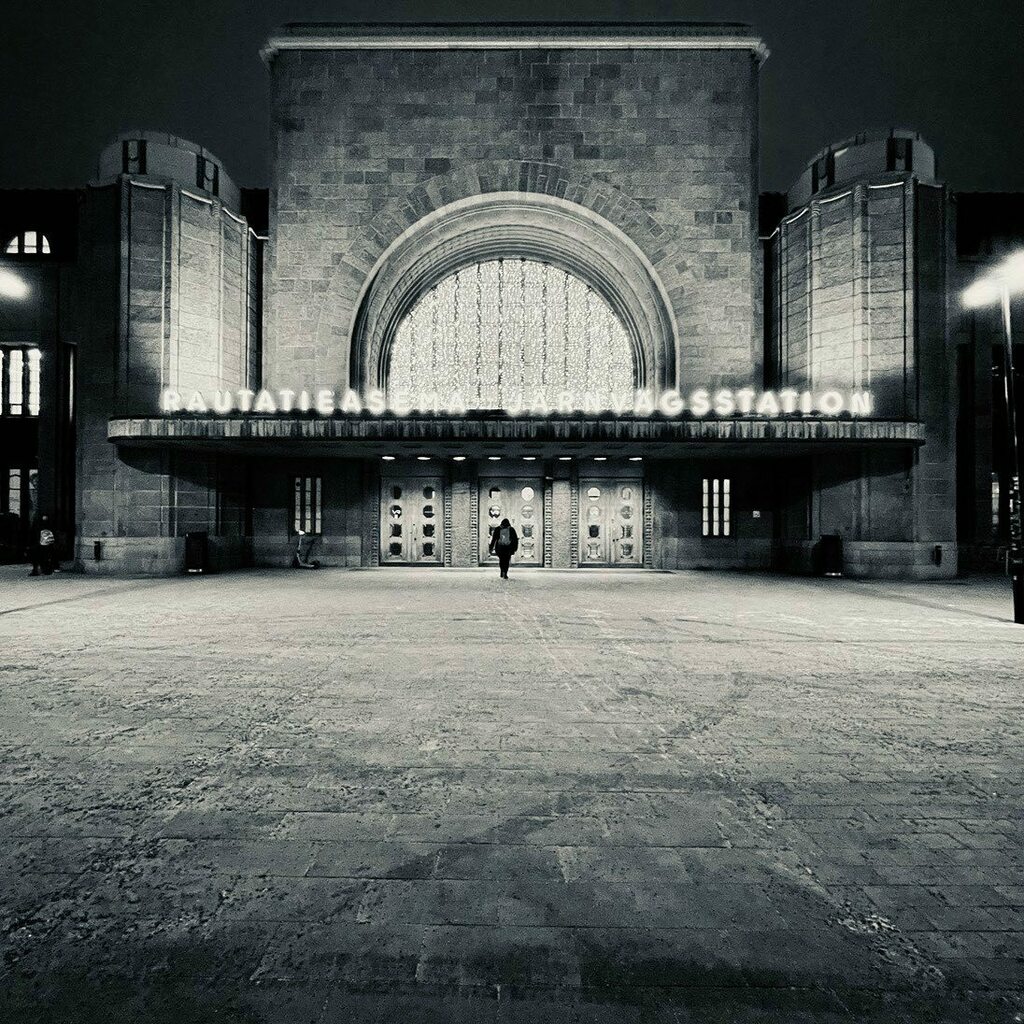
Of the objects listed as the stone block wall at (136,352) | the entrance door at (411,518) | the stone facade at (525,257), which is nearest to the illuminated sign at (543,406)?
the stone block wall at (136,352)

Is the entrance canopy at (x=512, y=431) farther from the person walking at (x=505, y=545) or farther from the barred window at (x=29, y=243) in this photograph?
the barred window at (x=29, y=243)

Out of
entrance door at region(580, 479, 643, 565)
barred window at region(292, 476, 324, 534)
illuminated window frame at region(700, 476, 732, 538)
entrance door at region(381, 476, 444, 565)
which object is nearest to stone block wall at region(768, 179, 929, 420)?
illuminated window frame at region(700, 476, 732, 538)

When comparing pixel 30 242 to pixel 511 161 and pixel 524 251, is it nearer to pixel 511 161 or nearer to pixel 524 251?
pixel 511 161

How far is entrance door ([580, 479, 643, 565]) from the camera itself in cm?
2658

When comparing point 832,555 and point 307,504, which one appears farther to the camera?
point 307,504

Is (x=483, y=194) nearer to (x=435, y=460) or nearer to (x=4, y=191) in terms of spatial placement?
(x=435, y=460)

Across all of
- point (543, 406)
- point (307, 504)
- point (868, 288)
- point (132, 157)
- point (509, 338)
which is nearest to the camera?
point (543, 406)

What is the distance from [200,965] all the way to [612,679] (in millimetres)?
5804

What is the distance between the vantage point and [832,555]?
74.5ft

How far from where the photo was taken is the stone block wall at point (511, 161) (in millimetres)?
25109

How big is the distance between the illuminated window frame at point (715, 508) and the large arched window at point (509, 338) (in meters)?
5.02

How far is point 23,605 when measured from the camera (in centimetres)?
1462

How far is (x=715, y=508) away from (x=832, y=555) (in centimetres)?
484

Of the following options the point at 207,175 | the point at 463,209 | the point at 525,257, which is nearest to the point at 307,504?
the point at 207,175
